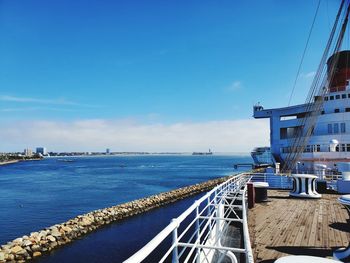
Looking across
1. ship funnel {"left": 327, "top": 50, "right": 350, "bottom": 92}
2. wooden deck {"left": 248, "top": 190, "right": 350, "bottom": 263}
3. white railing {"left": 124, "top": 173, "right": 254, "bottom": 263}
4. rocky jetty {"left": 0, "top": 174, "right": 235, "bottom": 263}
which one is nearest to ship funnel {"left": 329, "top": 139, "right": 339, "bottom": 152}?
ship funnel {"left": 327, "top": 50, "right": 350, "bottom": 92}

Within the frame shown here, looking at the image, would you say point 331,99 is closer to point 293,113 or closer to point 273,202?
point 293,113

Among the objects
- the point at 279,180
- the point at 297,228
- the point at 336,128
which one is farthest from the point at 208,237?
the point at 336,128

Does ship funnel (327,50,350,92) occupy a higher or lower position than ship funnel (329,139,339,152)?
higher

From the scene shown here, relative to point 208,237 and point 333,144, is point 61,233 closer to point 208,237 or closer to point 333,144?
point 208,237

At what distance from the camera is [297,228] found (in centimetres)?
872

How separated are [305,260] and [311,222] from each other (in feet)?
22.1

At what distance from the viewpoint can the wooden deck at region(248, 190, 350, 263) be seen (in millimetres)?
6818

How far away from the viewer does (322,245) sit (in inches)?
281

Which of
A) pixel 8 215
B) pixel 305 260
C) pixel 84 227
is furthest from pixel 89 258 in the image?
pixel 8 215

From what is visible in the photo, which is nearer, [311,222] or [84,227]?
[311,222]

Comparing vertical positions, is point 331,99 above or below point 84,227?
above

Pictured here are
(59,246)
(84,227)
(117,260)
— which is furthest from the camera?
(84,227)

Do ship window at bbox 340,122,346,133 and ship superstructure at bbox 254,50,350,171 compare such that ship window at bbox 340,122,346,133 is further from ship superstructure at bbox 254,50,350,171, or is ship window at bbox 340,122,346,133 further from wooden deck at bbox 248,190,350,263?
wooden deck at bbox 248,190,350,263

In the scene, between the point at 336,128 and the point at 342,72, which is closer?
the point at 336,128
